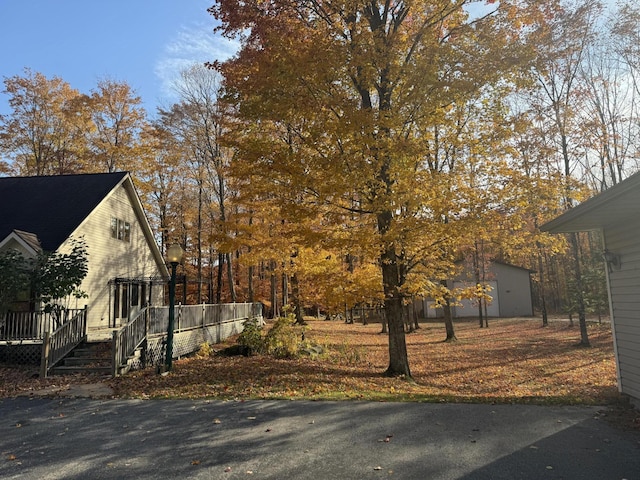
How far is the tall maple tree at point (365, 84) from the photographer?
893 centimetres

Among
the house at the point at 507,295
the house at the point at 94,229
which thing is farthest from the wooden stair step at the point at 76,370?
the house at the point at 507,295

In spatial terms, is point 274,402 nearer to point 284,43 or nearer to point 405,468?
point 405,468

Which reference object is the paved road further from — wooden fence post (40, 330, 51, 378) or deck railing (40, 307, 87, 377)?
deck railing (40, 307, 87, 377)

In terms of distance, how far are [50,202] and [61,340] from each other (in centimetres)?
847

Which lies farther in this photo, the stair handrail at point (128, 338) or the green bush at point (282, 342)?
the green bush at point (282, 342)

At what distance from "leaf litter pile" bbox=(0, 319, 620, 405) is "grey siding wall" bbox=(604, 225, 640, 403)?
2.04ft

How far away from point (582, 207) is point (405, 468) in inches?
175

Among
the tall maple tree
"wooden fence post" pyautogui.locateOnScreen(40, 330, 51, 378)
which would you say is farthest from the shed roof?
"wooden fence post" pyautogui.locateOnScreen(40, 330, 51, 378)

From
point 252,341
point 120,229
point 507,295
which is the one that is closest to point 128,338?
point 252,341

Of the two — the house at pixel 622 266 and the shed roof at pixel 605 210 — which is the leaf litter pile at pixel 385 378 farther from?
the shed roof at pixel 605 210

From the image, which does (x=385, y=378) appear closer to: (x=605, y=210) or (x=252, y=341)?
(x=252, y=341)

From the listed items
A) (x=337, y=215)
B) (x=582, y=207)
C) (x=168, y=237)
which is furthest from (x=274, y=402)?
(x=168, y=237)

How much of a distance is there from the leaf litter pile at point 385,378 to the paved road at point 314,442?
99cm

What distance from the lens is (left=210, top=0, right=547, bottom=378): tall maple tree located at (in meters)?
8.93
